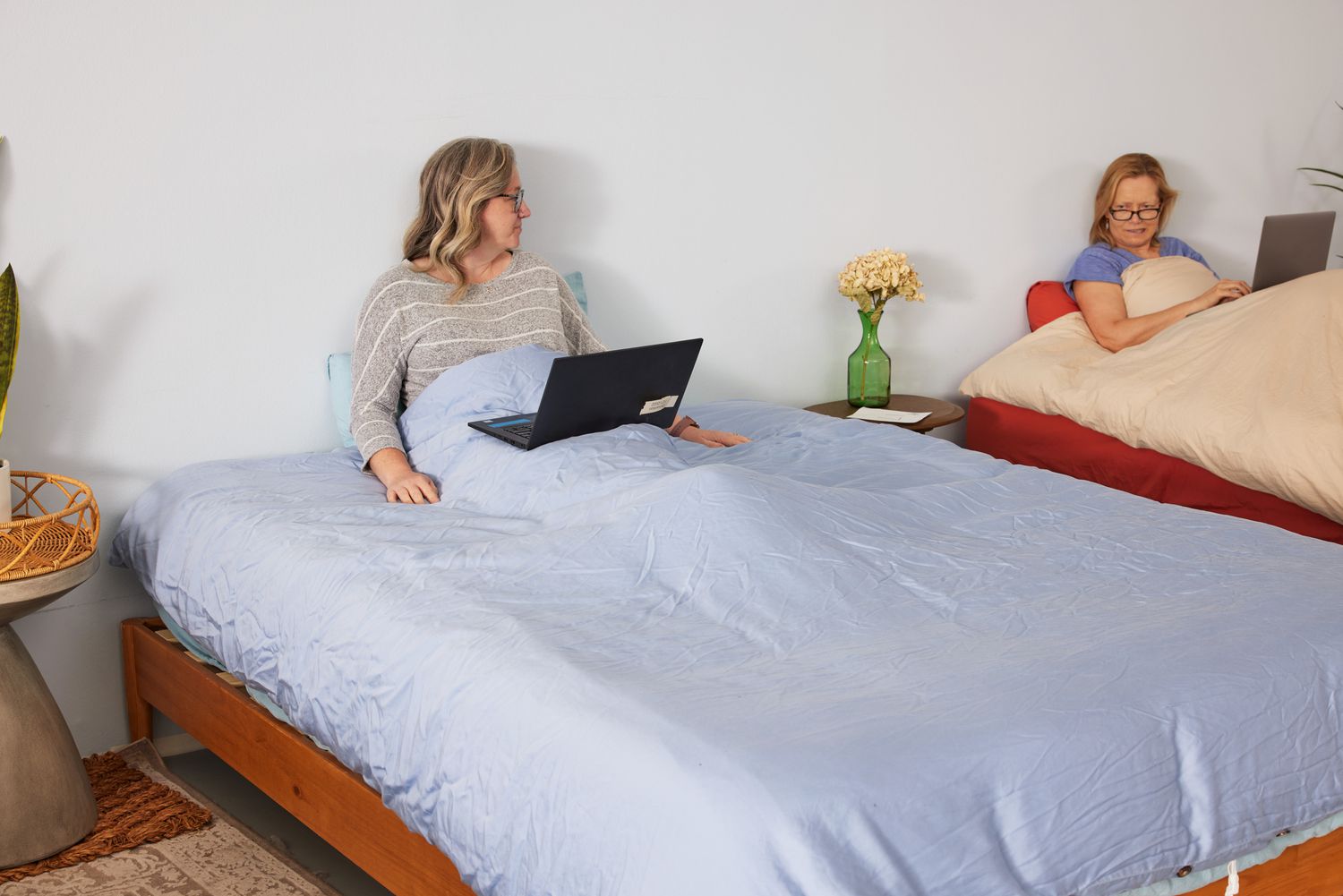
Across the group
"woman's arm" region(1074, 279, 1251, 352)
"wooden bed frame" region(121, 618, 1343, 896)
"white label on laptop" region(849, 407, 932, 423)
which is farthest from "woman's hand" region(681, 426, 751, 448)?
"woman's arm" region(1074, 279, 1251, 352)

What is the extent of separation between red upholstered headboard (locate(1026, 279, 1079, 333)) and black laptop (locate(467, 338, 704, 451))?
5.70 ft

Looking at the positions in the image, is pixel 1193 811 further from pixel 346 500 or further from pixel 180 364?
pixel 180 364

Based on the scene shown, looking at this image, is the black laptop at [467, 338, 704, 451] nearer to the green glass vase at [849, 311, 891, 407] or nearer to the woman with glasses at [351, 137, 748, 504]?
the woman with glasses at [351, 137, 748, 504]

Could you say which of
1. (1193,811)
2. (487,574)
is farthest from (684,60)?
(1193,811)

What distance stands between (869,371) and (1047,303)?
0.75 meters

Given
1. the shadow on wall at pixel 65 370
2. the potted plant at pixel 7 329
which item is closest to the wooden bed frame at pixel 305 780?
the shadow on wall at pixel 65 370

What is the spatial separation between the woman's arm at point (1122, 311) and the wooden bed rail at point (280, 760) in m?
2.56

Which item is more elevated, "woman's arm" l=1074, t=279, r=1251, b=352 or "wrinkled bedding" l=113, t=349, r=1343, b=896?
"woman's arm" l=1074, t=279, r=1251, b=352

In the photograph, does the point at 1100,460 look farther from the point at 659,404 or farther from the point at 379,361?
the point at 379,361

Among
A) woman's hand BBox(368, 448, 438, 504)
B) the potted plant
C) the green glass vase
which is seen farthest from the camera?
the green glass vase

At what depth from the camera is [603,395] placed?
2.26 m

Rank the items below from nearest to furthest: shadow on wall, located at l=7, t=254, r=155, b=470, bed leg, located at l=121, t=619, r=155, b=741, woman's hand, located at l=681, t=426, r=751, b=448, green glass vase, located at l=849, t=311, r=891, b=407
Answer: shadow on wall, located at l=7, t=254, r=155, b=470 → bed leg, located at l=121, t=619, r=155, b=741 → woman's hand, located at l=681, t=426, r=751, b=448 → green glass vase, located at l=849, t=311, r=891, b=407

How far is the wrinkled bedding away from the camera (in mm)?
1197

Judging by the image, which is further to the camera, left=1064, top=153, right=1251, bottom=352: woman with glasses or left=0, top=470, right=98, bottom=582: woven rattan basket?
left=1064, top=153, right=1251, bottom=352: woman with glasses
